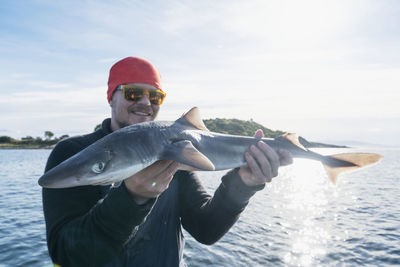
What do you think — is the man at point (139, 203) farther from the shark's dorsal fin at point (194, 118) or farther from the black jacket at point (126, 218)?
the shark's dorsal fin at point (194, 118)

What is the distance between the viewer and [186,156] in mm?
2760

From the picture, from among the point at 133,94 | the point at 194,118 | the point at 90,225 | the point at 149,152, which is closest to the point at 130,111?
the point at 133,94

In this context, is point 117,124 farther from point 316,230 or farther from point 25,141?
point 25,141

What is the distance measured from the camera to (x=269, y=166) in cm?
376

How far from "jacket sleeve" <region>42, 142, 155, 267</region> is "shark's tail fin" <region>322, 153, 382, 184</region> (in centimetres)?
310

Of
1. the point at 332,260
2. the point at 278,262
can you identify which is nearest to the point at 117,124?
the point at 278,262

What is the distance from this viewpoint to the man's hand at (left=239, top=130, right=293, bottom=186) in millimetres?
3752

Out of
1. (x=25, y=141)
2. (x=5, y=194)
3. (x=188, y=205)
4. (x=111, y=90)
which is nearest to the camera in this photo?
(x=188, y=205)

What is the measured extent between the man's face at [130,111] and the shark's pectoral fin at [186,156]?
1.40m

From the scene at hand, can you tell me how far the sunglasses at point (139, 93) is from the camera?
13.9ft

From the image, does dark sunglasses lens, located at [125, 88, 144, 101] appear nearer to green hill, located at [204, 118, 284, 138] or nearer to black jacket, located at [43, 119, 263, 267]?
black jacket, located at [43, 119, 263, 267]

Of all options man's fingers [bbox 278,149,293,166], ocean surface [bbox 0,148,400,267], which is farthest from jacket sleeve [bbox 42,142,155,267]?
ocean surface [bbox 0,148,400,267]

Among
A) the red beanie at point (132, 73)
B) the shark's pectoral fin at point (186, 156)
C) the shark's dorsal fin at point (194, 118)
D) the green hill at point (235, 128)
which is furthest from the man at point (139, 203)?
the green hill at point (235, 128)

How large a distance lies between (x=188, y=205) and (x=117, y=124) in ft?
5.34
